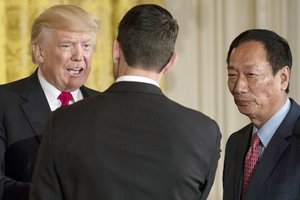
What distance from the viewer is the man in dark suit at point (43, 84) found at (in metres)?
2.23

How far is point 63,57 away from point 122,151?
858mm

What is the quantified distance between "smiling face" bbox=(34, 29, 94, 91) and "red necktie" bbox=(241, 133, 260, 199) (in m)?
0.63

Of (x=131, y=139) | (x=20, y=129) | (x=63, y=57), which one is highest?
(x=63, y=57)

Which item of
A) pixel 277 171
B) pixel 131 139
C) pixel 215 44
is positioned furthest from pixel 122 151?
pixel 215 44

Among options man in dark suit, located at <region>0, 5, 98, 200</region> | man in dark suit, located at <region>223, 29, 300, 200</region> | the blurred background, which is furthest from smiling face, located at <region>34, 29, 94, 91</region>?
the blurred background

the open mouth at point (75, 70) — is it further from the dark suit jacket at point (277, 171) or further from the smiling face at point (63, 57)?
the dark suit jacket at point (277, 171)

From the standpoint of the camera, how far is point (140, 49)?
1.57m

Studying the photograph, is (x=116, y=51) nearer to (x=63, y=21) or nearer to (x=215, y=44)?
(x=63, y=21)

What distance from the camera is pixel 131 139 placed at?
1564 millimetres

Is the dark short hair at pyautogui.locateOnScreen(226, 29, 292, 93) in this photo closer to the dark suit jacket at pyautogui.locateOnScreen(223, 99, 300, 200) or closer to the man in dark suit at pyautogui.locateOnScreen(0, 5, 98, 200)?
the dark suit jacket at pyautogui.locateOnScreen(223, 99, 300, 200)

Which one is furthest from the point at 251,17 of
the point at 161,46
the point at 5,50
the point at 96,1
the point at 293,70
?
the point at 161,46

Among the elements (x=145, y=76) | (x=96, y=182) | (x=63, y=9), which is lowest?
(x=96, y=182)

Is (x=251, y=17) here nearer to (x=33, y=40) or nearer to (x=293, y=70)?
(x=293, y=70)

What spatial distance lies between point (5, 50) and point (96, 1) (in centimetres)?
58
